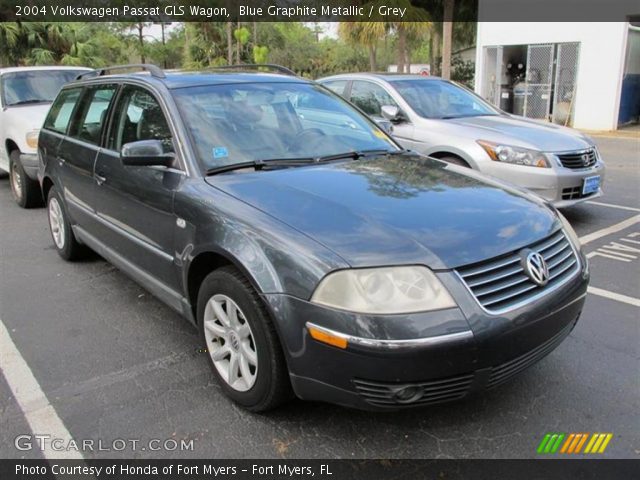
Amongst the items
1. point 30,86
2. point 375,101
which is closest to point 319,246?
point 375,101

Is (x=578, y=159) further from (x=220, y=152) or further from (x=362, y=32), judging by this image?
(x=362, y=32)

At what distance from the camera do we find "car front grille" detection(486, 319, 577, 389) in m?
2.43

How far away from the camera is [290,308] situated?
241 cm

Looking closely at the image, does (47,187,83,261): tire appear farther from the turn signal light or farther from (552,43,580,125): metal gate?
(552,43,580,125): metal gate

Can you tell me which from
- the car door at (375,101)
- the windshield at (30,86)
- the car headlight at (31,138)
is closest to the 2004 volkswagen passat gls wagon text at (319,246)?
the car door at (375,101)

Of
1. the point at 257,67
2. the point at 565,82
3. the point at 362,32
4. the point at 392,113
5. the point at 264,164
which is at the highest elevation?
the point at 362,32

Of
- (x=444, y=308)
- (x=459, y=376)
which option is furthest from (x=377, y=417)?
(x=444, y=308)

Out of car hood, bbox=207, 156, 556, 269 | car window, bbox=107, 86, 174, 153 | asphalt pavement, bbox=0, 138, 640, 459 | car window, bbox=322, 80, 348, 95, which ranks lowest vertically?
asphalt pavement, bbox=0, 138, 640, 459

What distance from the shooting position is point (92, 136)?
4352 mm

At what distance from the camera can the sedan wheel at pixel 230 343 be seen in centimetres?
275

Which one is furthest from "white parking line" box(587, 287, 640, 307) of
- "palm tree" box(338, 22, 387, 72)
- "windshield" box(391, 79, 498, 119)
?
"palm tree" box(338, 22, 387, 72)

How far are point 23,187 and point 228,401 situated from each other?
222 inches

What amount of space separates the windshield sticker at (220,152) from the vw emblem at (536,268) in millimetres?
1715

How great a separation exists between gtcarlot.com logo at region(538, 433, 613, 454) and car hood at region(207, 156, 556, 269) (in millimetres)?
904
